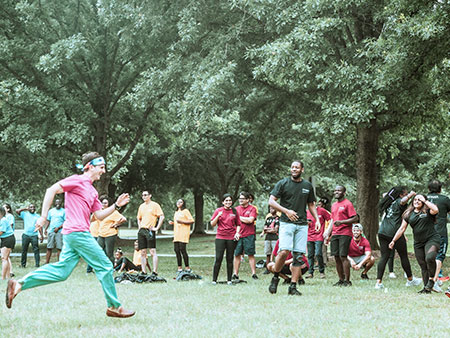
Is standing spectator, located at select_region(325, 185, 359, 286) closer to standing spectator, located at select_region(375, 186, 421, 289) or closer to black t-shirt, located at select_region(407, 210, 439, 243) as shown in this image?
standing spectator, located at select_region(375, 186, 421, 289)

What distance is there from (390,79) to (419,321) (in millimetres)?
7728

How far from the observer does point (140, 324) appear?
6703mm

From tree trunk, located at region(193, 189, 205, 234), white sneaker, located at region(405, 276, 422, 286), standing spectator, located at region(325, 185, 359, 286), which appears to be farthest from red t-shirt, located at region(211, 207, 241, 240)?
tree trunk, located at region(193, 189, 205, 234)

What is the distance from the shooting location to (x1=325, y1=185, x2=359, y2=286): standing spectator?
37.4ft

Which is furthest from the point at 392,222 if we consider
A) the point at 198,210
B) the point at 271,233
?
the point at 198,210

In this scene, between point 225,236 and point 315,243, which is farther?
point 315,243

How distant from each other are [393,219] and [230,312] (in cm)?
483

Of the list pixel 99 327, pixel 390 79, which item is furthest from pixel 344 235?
pixel 99 327

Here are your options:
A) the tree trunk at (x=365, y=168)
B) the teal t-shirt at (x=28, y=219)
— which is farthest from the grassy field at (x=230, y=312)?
the tree trunk at (x=365, y=168)

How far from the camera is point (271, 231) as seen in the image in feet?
46.4

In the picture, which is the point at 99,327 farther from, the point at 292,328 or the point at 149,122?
the point at 149,122

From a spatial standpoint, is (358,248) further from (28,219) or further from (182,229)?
(28,219)

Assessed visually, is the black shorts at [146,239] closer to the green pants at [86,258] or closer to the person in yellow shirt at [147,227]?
the person in yellow shirt at [147,227]

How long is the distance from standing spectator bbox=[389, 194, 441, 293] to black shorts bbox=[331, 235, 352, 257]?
63.8 inches
